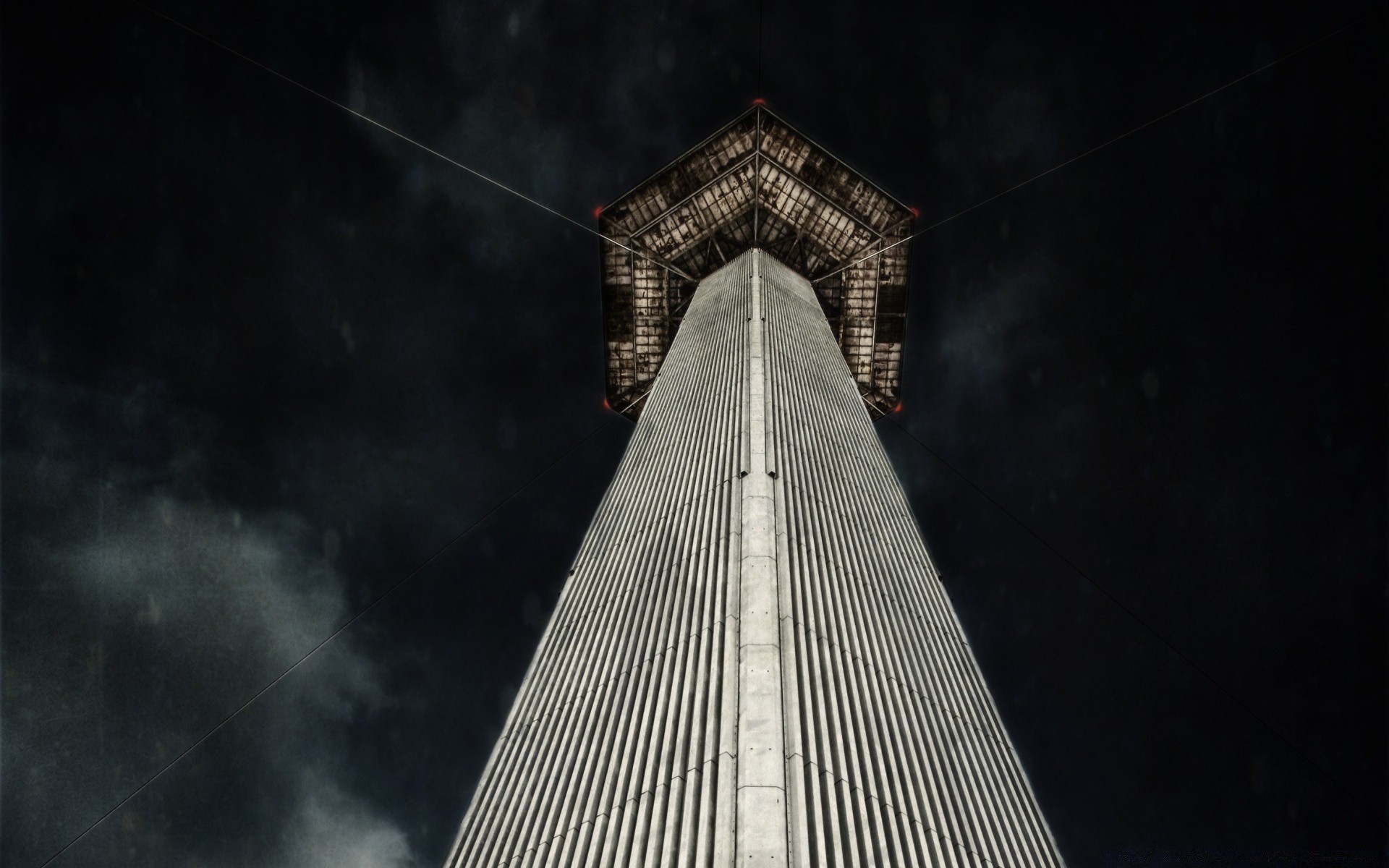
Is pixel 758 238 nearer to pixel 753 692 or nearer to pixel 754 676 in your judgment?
pixel 754 676

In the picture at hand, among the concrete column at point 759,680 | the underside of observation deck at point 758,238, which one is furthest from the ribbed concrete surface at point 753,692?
the underside of observation deck at point 758,238

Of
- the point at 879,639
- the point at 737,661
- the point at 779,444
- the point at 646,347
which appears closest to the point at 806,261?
the point at 646,347

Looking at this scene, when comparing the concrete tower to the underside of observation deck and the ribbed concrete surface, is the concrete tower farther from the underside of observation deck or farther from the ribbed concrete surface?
the underside of observation deck

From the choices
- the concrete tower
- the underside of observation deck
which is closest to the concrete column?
the concrete tower

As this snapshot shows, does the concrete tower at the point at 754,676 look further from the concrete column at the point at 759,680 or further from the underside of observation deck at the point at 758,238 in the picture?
the underside of observation deck at the point at 758,238

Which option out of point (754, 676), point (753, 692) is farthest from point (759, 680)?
point (753, 692)

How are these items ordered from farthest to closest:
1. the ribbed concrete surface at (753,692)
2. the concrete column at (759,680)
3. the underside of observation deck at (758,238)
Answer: the underside of observation deck at (758,238) < the ribbed concrete surface at (753,692) < the concrete column at (759,680)
